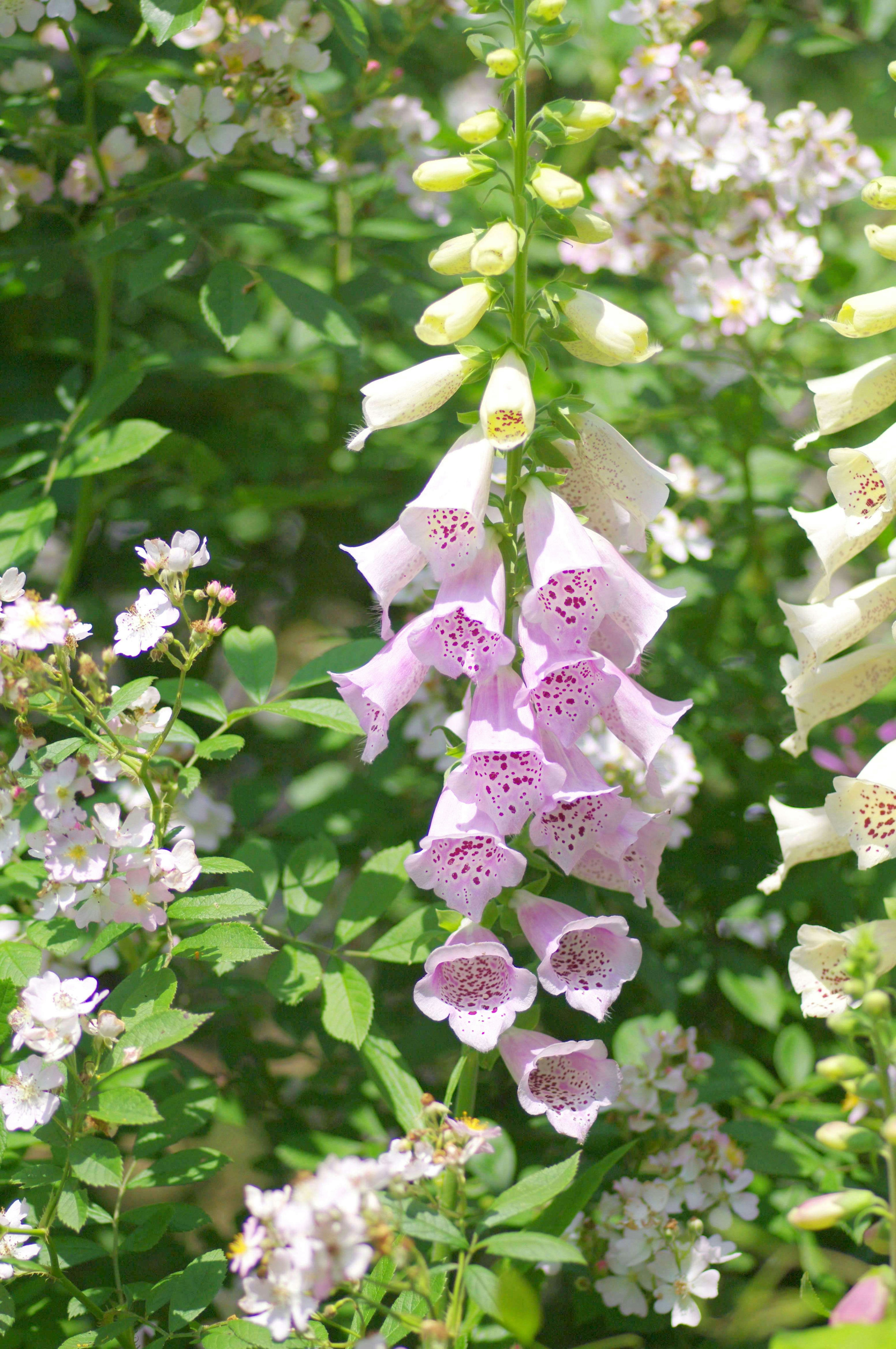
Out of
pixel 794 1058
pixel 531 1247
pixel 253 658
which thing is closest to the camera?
pixel 531 1247

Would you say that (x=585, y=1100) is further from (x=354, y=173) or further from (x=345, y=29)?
(x=354, y=173)

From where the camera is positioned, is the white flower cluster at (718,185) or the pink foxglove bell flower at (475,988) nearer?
the pink foxglove bell flower at (475,988)

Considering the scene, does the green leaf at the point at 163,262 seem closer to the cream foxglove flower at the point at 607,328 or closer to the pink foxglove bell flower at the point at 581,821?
the cream foxglove flower at the point at 607,328

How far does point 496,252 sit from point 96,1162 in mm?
1088

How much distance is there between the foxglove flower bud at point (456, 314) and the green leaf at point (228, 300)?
55 centimetres

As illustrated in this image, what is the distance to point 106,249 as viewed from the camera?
189 centimetres

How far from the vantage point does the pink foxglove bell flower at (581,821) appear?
1365mm

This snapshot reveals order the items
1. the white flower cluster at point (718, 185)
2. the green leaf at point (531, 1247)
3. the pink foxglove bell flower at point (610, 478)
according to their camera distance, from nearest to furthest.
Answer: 1. the green leaf at point (531, 1247)
2. the pink foxglove bell flower at point (610, 478)
3. the white flower cluster at point (718, 185)

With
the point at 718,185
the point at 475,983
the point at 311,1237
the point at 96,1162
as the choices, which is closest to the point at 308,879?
the point at 475,983

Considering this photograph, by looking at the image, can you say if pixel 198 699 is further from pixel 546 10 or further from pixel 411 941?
pixel 546 10

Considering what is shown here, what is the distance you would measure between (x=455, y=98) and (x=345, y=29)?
54.4 inches

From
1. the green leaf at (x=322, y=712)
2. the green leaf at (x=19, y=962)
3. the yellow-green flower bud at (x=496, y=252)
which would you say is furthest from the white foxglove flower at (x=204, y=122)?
the green leaf at (x=19, y=962)

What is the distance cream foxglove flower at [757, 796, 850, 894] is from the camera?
5.36ft

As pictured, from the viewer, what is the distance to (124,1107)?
4.22 feet
